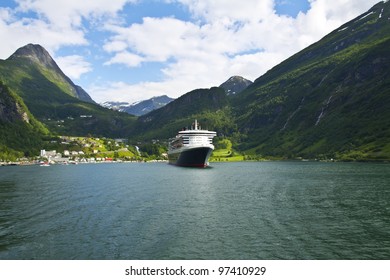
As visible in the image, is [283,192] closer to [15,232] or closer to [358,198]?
[358,198]

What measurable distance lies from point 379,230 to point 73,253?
37907 millimetres

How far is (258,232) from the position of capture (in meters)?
44.9

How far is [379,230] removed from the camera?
4525 centimetres

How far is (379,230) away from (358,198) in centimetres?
2851

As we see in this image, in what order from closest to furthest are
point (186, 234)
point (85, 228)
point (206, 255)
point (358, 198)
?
point (206, 255)
point (186, 234)
point (85, 228)
point (358, 198)

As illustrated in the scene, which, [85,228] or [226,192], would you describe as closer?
[85,228]

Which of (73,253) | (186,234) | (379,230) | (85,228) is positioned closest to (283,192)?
(379,230)
